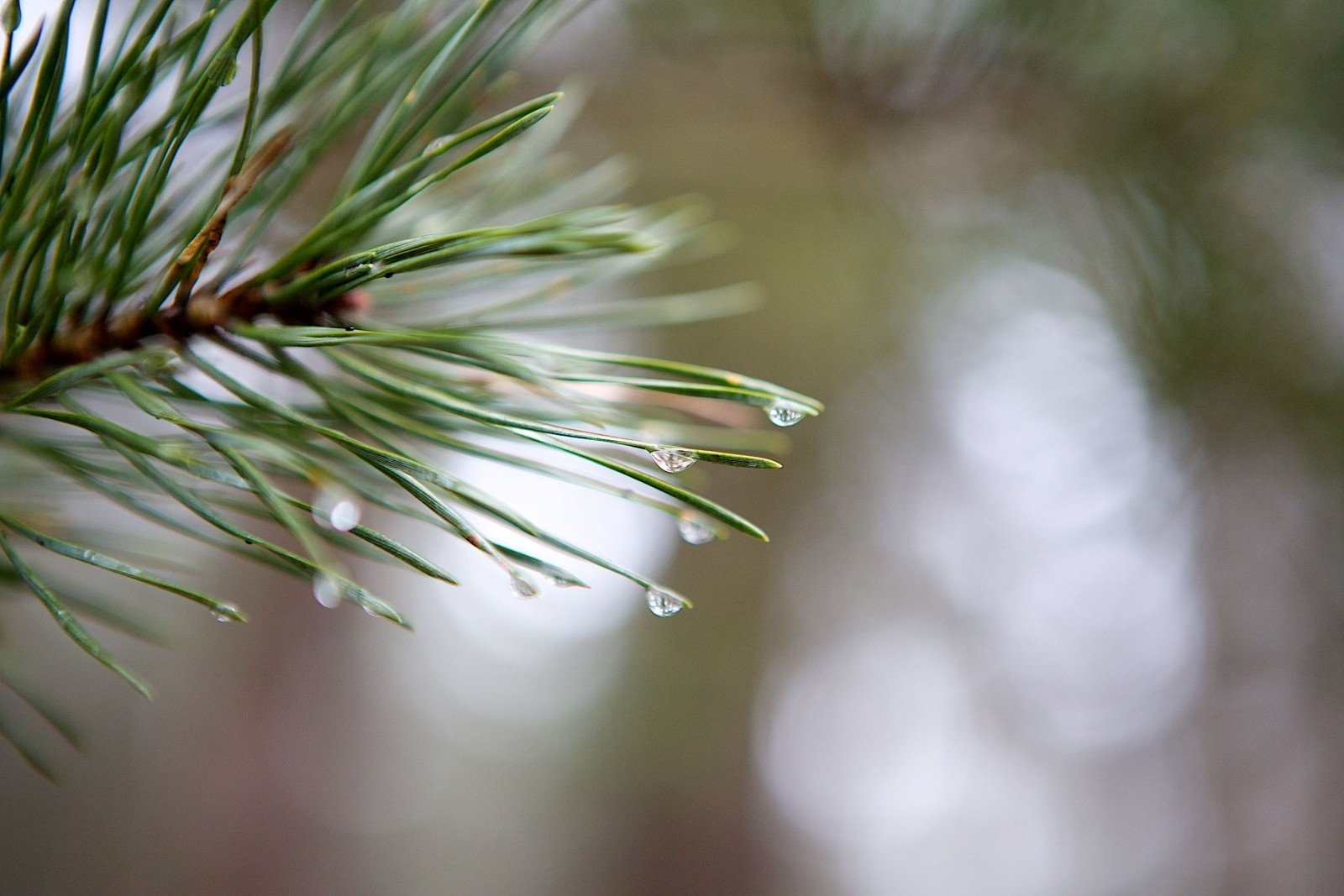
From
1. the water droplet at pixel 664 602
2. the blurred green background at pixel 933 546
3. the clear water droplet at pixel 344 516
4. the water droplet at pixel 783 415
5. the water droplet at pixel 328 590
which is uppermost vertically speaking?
the blurred green background at pixel 933 546

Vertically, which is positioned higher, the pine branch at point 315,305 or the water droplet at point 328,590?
the pine branch at point 315,305

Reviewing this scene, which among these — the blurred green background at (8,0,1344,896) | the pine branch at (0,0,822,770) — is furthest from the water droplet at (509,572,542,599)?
the blurred green background at (8,0,1344,896)

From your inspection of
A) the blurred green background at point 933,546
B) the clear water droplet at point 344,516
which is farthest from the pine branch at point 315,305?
the blurred green background at point 933,546

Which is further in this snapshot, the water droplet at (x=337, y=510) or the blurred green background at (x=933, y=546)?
the blurred green background at (x=933, y=546)

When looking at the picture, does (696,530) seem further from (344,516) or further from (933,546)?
(933,546)

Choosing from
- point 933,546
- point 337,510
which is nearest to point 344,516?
point 337,510

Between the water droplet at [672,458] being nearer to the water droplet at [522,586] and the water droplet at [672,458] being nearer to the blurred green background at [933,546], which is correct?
the water droplet at [522,586]

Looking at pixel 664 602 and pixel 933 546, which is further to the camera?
pixel 933 546
